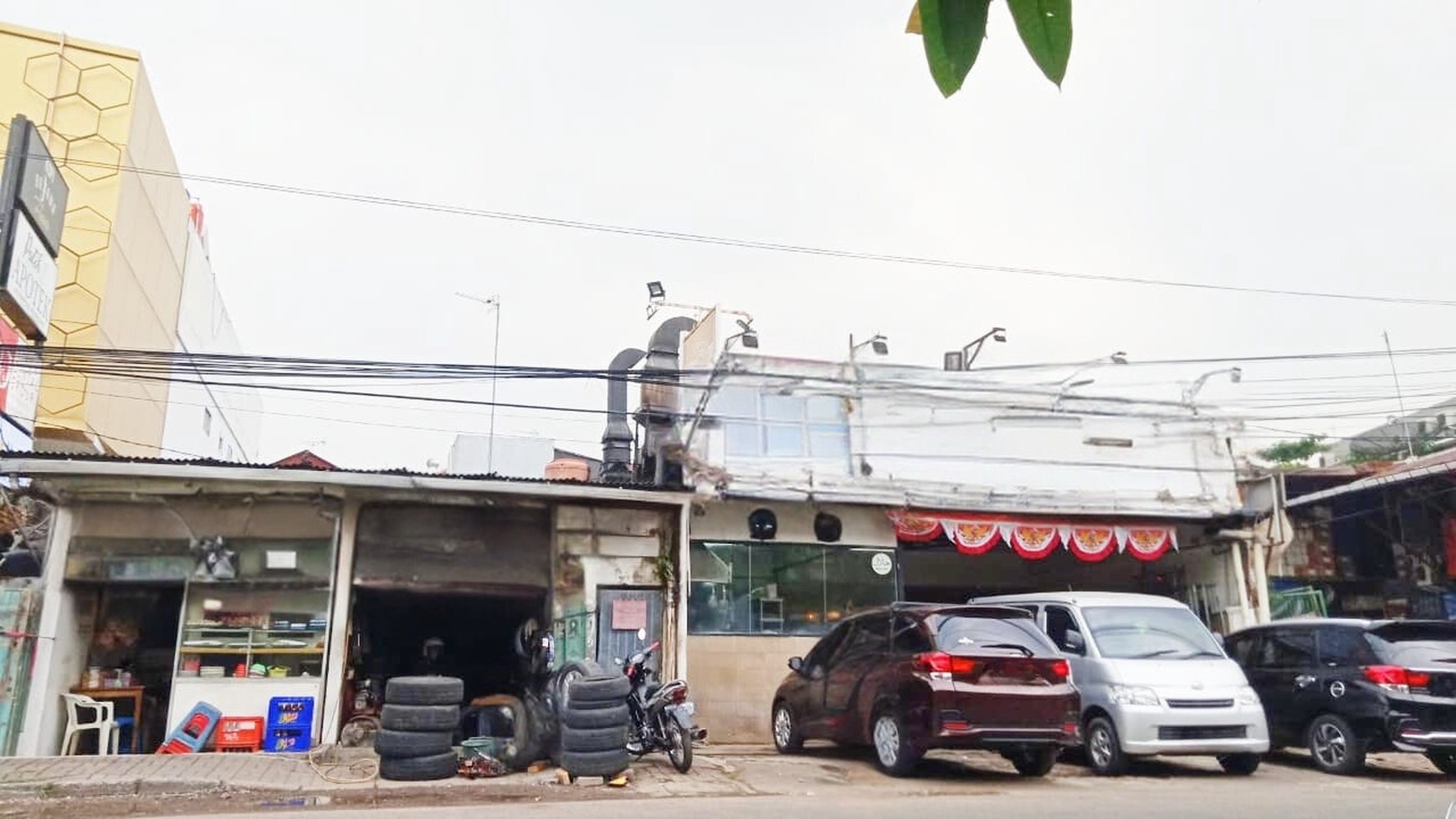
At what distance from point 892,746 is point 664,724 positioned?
2.26m

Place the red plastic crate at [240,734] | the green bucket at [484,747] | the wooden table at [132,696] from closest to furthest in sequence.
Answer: the green bucket at [484,747] < the red plastic crate at [240,734] < the wooden table at [132,696]

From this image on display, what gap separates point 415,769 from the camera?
30.9 feet

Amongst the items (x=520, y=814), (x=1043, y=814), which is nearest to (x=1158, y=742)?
(x=1043, y=814)

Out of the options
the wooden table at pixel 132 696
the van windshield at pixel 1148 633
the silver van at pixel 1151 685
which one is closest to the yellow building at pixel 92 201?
the wooden table at pixel 132 696

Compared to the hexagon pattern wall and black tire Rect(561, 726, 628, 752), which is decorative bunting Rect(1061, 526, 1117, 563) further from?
the hexagon pattern wall

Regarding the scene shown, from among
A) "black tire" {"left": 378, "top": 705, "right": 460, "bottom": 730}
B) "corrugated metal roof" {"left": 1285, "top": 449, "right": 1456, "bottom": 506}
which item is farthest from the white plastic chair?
"corrugated metal roof" {"left": 1285, "top": 449, "right": 1456, "bottom": 506}

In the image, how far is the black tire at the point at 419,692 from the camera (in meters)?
9.73

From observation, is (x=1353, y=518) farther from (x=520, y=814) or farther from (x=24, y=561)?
(x=24, y=561)

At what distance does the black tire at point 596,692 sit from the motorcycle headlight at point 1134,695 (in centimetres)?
499

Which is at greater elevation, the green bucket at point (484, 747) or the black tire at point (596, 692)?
Answer: the black tire at point (596, 692)

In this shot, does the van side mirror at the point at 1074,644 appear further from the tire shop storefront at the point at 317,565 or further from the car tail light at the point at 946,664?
the tire shop storefront at the point at 317,565

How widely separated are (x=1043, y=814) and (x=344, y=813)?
511 centimetres

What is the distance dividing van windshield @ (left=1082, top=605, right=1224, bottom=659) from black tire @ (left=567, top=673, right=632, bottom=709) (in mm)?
5203

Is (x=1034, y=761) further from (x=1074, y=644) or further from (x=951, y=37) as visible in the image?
(x=951, y=37)
